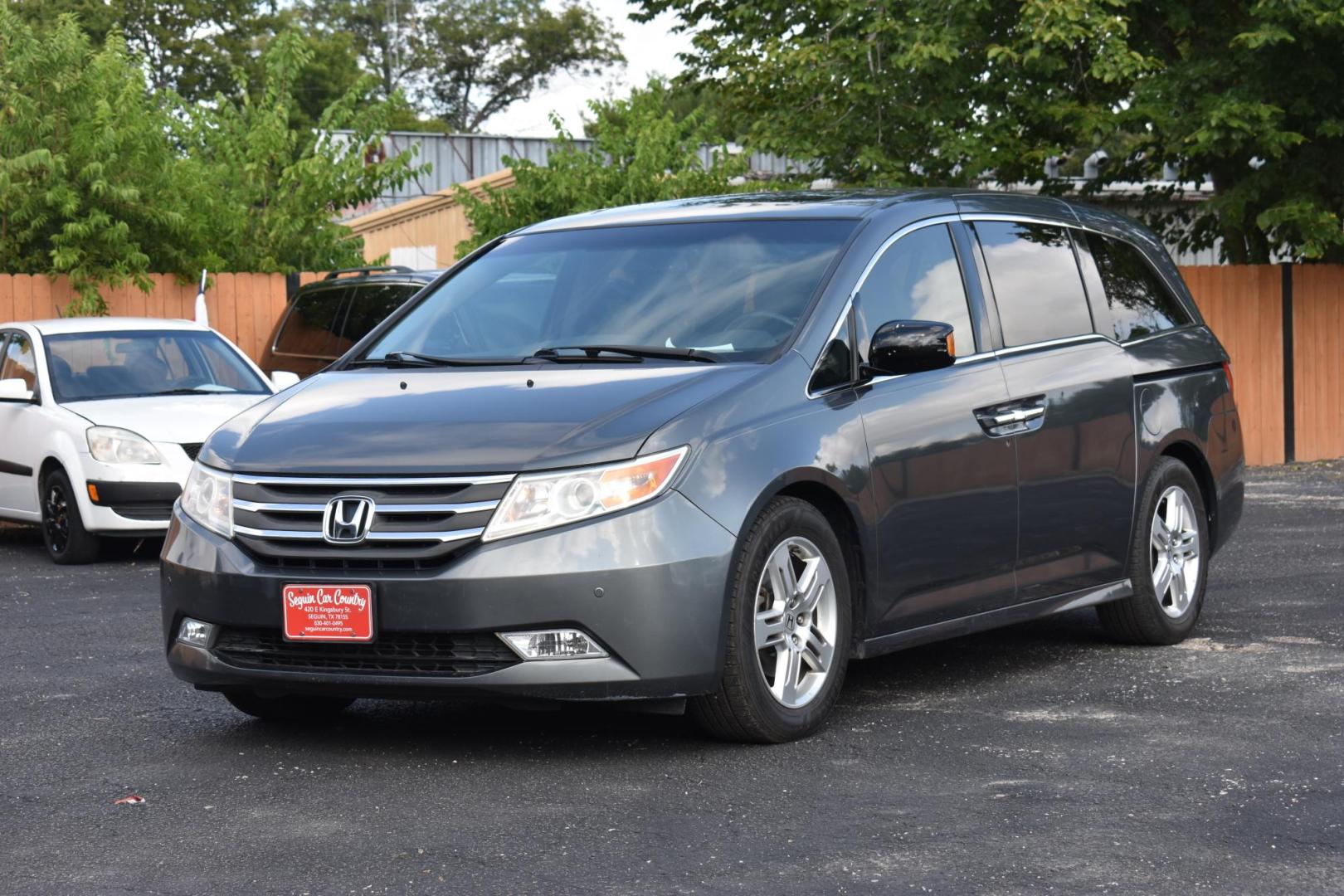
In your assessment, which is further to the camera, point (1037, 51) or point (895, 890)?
point (1037, 51)

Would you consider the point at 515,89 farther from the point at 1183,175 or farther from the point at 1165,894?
the point at 1165,894

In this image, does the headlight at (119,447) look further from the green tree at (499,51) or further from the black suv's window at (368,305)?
the green tree at (499,51)

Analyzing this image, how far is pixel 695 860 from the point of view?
4.80 meters

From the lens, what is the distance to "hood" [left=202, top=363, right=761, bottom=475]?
5715mm

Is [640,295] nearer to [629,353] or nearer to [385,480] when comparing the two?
[629,353]

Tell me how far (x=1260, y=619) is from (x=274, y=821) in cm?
499

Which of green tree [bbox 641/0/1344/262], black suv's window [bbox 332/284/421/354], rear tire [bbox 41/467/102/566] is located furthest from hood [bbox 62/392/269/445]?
green tree [bbox 641/0/1344/262]

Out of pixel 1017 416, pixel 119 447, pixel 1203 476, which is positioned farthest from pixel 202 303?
pixel 1017 416

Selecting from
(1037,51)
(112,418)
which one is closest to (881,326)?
(112,418)

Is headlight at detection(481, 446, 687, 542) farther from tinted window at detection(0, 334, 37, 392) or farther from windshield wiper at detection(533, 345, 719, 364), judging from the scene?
tinted window at detection(0, 334, 37, 392)

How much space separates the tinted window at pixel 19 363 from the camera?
510 inches

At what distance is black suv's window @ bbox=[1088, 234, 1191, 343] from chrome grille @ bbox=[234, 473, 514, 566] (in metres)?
3.45

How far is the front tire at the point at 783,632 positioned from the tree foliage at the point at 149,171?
12153 mm

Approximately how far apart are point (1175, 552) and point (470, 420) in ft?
11.8
